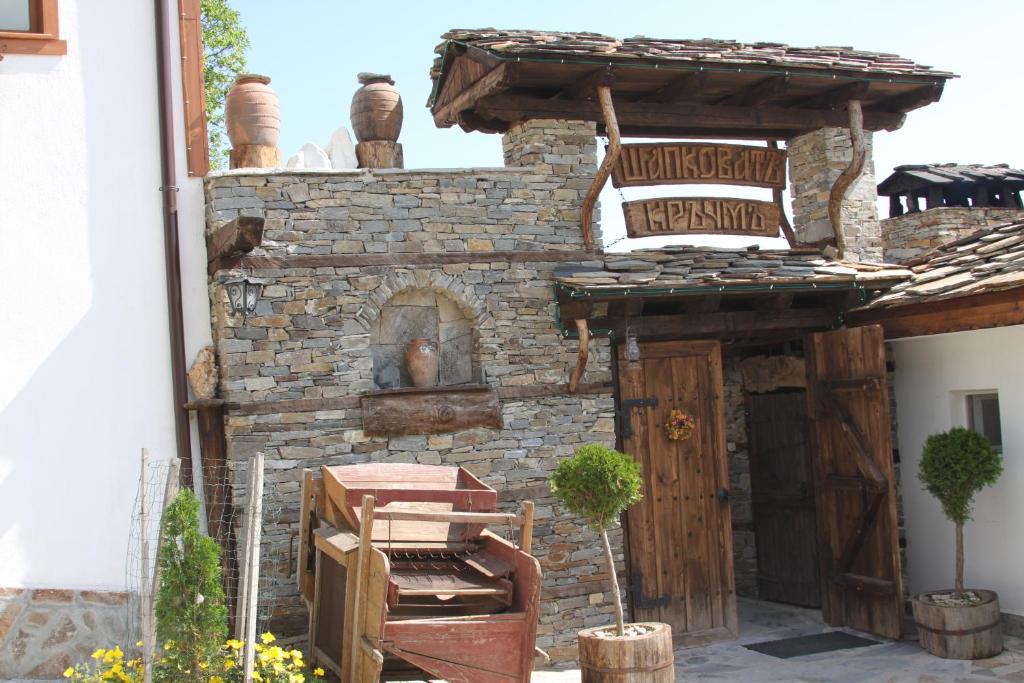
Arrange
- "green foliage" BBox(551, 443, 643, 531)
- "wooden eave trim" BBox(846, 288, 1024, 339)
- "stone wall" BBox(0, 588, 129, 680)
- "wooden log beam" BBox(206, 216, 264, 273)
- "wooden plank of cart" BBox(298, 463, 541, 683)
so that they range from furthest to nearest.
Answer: "wooden eave trim" BBox(846, 288, 1024, 339), "stone wall" BBox(0, 588, 129, 680), "wooden log beam" BBox(206, 216, 264, 273), "green foliage" BBox(551, 443, 643, 531), "wooden plank of cart" BBox(298, 463, 541, 683)

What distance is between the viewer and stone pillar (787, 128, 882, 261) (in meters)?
9.81

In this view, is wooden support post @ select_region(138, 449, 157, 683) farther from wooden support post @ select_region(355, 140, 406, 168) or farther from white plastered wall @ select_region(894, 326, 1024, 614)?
white plastered wall @ select_region(894, 326, 1024, 614)

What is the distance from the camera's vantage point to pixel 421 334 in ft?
28.5

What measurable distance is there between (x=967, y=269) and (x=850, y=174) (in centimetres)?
134

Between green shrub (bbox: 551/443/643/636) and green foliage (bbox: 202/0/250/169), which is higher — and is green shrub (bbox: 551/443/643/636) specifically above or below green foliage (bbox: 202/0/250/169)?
below

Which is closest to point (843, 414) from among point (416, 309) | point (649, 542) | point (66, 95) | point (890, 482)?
point (890, 482)

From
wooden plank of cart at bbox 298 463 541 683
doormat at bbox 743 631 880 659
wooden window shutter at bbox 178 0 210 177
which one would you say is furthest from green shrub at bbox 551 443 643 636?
wooden window shutter at bbox 178 0 210 177

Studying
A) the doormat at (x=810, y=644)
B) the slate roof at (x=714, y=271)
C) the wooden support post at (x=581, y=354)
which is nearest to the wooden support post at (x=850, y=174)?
the slate roof at (x=714, y=271)

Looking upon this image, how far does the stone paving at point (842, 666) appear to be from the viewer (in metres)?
7.59

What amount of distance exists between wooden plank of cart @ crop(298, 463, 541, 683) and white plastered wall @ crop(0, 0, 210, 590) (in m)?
1.50

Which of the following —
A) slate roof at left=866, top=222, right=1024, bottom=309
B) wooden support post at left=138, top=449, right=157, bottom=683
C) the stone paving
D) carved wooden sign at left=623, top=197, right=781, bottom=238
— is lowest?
A: the stone paving

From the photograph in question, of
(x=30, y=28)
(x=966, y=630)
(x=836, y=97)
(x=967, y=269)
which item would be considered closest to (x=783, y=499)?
(x=966, y=630)

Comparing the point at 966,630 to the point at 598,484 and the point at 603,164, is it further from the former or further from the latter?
the point at 603,164

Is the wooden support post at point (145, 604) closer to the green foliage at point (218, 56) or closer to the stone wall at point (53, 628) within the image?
the stone wall at point (53, 628)
